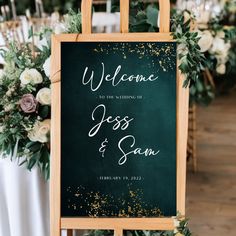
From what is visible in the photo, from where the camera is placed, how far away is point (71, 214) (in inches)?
71.2

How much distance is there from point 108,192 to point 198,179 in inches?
80.9

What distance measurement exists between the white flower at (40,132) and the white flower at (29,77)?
152 millimetres

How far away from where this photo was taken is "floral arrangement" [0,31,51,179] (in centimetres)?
191

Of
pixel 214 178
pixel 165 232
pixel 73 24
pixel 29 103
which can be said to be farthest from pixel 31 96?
pixel 214 178

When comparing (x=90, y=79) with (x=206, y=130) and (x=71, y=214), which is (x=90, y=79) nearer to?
(x=71, y=214)

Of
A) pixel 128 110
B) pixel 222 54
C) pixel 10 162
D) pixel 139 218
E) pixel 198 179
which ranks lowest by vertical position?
pixel 198 179

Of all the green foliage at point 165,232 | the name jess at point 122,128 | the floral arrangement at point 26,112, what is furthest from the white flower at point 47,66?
the green foliage at point 165,232

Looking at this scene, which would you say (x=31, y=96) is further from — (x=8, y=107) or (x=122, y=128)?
(x=122, y=128)

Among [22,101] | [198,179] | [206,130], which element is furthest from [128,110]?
[206,130]

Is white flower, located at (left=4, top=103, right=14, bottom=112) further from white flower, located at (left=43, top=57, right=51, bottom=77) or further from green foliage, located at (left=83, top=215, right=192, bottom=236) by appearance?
green foliage, located at (left=83, top=215, right=192, bottom=236)

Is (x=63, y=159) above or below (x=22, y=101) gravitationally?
below

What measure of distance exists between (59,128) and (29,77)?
0.88ft

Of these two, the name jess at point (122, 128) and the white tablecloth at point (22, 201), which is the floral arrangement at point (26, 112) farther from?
the name jess at point (122, 128)

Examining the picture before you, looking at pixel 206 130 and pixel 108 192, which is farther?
pixel 206 130
